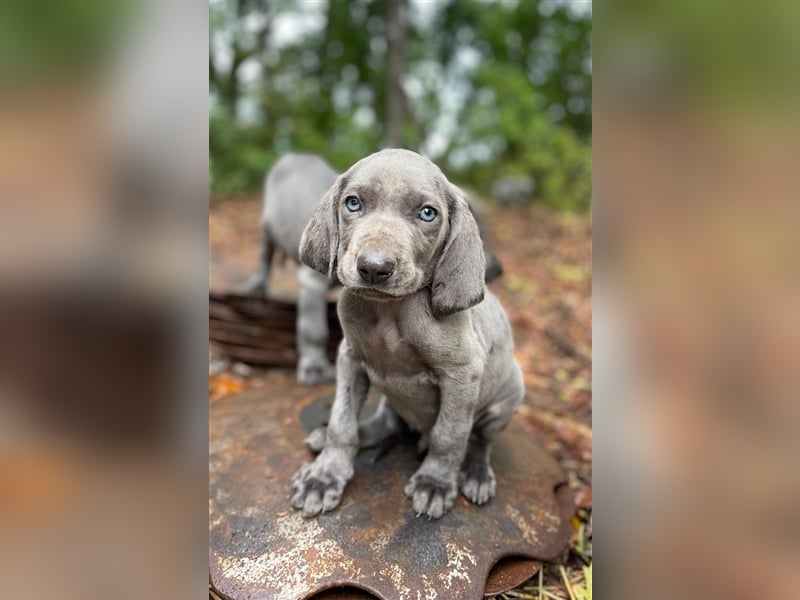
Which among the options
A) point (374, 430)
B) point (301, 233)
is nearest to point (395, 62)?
point (301, 233)

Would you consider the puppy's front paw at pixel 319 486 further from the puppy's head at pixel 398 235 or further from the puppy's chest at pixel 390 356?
the puppy's head at pixel 398 235

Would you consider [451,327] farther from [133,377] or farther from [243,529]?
[133,377]

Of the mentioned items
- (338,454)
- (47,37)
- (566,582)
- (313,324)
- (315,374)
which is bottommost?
(566,582)

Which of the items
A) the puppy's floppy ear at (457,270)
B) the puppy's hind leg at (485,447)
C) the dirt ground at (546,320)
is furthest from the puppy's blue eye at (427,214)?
the dirt ground at (546,320)

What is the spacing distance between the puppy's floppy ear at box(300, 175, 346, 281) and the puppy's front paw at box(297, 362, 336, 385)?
1.60 m

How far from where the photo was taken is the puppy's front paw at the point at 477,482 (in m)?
2.69

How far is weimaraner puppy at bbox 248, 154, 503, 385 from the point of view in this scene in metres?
4.06

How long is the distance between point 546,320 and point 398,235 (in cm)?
506

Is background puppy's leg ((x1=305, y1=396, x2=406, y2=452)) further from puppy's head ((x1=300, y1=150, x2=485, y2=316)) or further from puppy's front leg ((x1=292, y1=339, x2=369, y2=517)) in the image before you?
puppy's head ((x1=300, y1=150, x2=485, y2=316))

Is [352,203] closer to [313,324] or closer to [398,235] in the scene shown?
[398,235]

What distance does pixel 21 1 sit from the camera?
1.10 meters

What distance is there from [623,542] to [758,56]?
3.56 feet

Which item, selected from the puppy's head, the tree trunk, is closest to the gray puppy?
the puppy's head

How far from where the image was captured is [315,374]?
157 inches
